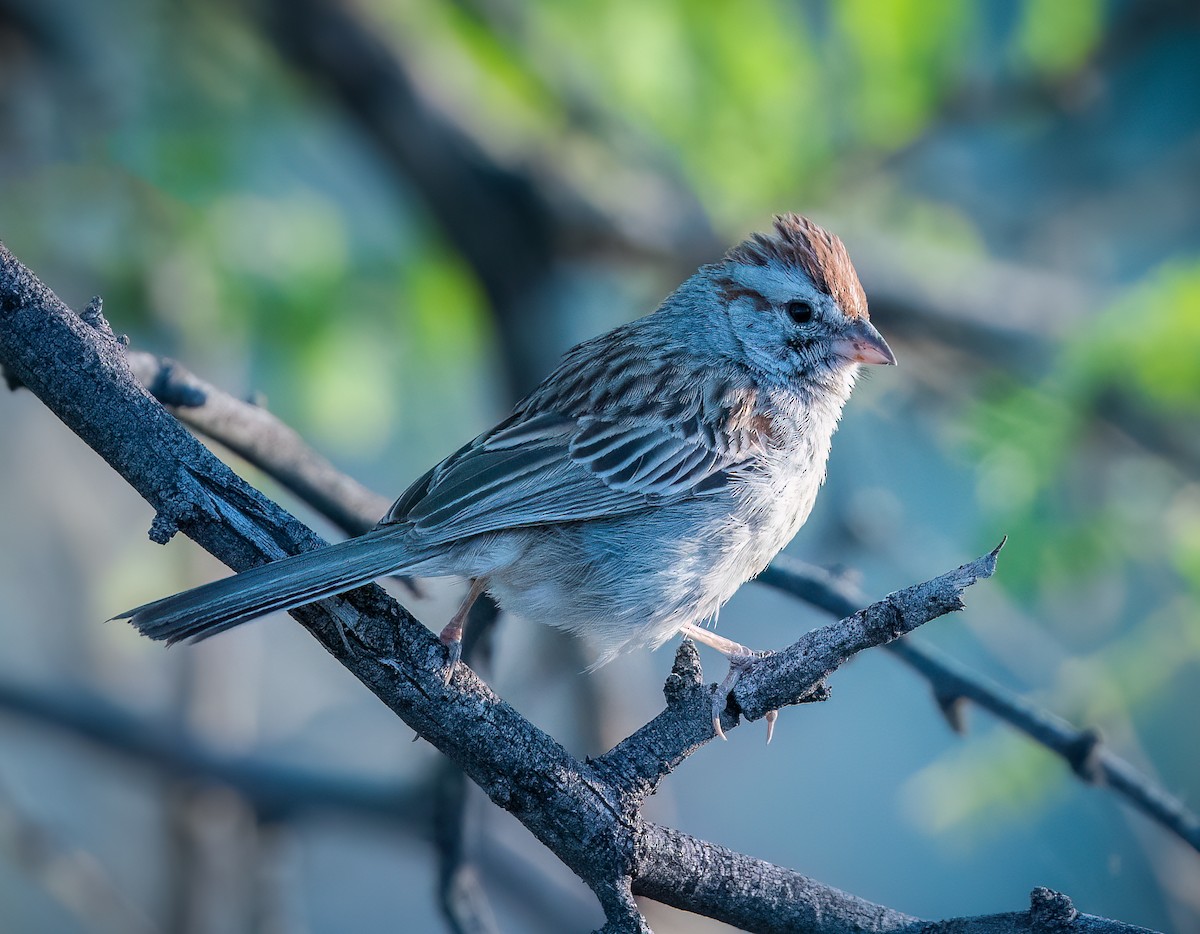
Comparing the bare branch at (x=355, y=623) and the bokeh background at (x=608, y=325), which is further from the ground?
the bokeh background at (x=608, y=325)

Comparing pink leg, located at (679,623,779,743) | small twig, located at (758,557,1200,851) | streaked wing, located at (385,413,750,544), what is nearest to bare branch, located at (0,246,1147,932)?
pink leg, located at (679,623,779,743)

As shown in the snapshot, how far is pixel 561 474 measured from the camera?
9.49 feet

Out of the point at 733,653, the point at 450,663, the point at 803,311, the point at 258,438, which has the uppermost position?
the point at 803,311

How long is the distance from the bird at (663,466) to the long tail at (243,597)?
0.59 ft

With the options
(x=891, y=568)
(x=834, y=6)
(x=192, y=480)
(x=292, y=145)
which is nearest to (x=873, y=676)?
(x=891, y=568)

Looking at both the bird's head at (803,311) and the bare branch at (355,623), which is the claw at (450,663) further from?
the bird's head at (803,311)

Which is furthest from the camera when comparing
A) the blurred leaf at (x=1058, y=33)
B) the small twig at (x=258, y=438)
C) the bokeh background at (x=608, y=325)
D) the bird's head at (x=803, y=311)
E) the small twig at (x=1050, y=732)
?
the blurred leaf at (x=1058, y=33)

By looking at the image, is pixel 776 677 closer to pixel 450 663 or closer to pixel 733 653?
pixel 450 663

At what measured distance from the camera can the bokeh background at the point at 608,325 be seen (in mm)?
3928

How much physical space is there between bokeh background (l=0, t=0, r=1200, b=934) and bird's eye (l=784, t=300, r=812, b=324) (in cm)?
100

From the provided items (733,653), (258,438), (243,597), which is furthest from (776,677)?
(258,438)

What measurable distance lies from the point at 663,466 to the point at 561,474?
27 centimetres

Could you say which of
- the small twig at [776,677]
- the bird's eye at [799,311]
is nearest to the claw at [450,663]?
the small twig at [776,677]

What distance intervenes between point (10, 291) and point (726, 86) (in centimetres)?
310
